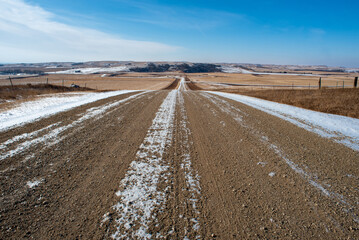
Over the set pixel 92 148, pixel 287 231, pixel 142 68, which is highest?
pixel 142 68

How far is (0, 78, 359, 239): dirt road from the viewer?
233 centimetres

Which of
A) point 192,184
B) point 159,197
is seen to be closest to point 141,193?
point 159,197

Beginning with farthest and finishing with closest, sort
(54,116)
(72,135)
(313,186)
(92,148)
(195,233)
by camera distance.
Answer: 1. (54,116)
2. (72,135)
3. (92,148)
4. (313,186)
5. (195,233)

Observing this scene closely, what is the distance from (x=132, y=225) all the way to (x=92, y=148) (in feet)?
9.79

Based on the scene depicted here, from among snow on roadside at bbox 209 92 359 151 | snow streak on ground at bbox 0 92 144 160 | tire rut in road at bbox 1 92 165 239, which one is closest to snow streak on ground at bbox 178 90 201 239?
tire rut in road at bbox 1 92 165 239

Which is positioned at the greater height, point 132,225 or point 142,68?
point 142,68

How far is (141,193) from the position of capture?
2.97m

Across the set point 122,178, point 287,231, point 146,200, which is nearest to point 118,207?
point 146,200

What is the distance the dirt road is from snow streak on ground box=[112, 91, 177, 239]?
0.05ft

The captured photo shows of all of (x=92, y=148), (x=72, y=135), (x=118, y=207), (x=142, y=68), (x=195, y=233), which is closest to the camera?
(x=195, y=233)

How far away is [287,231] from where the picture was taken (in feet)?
7.54

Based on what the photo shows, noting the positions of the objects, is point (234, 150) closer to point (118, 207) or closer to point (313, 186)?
point (313, 186)

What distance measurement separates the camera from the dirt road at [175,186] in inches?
91.8

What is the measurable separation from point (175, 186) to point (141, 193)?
59 centimetres
